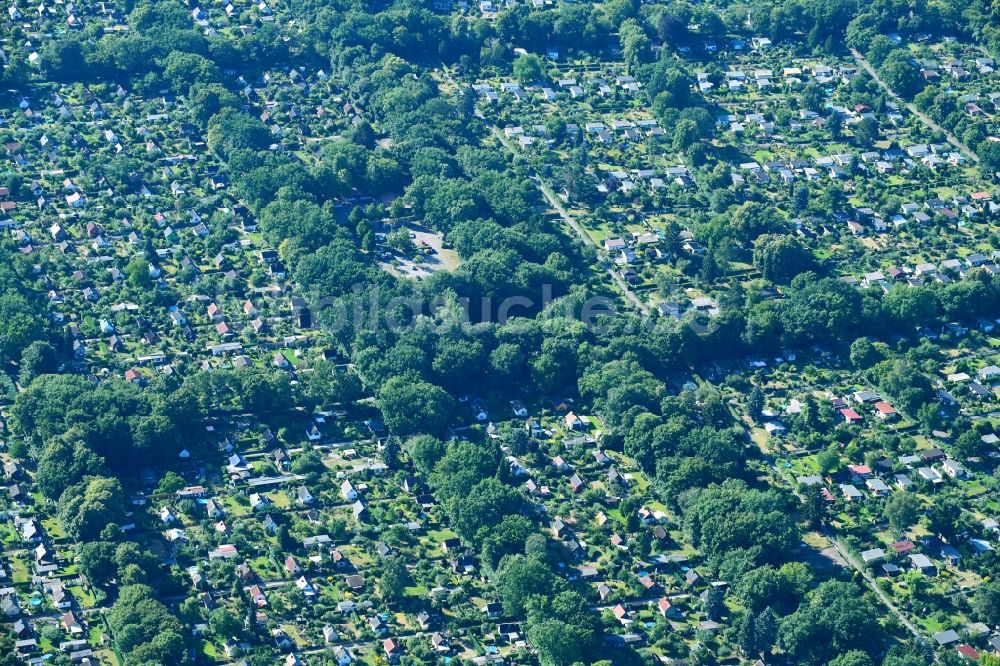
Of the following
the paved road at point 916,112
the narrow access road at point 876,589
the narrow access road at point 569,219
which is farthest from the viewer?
the paved road at point 916,112

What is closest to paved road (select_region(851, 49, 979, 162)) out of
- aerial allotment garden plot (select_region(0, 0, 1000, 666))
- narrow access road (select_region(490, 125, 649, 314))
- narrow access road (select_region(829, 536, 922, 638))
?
aerial allotment garden plot (select_region(0, 0, 1000, 666))

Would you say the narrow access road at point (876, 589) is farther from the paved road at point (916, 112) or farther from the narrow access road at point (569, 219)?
the paved road at point (916, 112)

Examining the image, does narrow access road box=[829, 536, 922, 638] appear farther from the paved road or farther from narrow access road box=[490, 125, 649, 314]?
the paved road

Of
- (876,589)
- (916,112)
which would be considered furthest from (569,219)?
(876,589)

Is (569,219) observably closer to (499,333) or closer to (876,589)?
(499,333)

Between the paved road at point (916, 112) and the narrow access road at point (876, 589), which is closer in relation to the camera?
the narrow access road at point (876, 589)

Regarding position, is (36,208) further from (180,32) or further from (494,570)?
(494,570)

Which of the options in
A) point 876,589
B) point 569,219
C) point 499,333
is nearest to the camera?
point 876,589

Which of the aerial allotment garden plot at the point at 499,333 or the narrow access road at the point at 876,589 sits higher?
the aerial allotment garden plot at the point at 499,333

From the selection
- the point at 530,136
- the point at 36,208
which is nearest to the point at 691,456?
the point at 530,136

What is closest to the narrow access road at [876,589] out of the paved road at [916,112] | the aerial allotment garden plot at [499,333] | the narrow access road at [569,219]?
the aerial allotment garden plot at [499,333]
